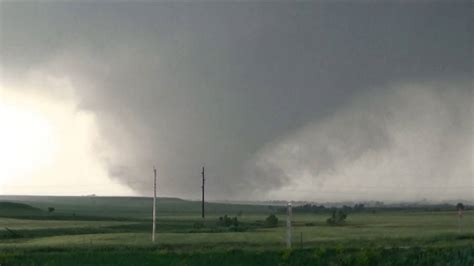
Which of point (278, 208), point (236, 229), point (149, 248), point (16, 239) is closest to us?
point (149, 248)

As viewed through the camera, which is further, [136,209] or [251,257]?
[136,209]

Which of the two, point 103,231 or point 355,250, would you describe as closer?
point 355,250

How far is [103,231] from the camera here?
41.1 meters

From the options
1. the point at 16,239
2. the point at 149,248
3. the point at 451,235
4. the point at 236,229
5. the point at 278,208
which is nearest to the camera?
the point at 149,248

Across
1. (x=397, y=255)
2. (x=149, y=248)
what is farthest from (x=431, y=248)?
(x=149, y=248)

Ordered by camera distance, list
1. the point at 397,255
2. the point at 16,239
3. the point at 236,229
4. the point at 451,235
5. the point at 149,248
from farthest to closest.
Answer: the point at 236,229 < the point at 16,239 < the point at 451,235 < the point at 149,248 < the point at 397,255

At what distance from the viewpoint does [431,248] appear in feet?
94.3

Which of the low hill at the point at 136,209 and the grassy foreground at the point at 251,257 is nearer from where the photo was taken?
the grassy foreground at the point at 251,257

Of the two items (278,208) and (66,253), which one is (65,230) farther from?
(278,208)

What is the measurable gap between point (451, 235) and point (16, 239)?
19954mm

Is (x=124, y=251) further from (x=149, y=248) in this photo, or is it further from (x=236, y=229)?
(x=236, y=229)

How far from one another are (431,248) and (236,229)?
1377 cm

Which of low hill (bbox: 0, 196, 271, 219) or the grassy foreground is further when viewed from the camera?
low hill (bbox: 0, 196, 271, 219)

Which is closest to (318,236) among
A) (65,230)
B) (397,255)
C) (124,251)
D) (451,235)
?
(451,235)
